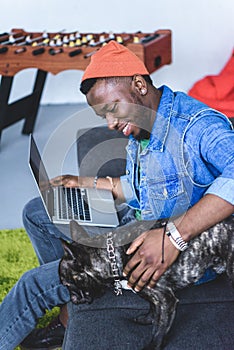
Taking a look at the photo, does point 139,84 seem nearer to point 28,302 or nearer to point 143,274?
point 143,274

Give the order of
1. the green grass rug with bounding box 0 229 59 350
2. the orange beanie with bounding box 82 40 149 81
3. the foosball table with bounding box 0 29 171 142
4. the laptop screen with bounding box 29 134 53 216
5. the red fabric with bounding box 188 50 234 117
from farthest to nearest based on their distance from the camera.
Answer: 1. the red fabric with bounding box 188 50 234 117
2. the foosball table with bounding box 0 29 171 142
3. the green grass rug with bounding box 0 229 59 350
4. the laptop screen with bounding box 29 134 53 216
5. the orange beanie with bounding box 82 40 149 81

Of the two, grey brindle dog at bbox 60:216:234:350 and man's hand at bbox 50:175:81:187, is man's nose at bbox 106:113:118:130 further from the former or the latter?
man's hand at bbox 50:175:81:187

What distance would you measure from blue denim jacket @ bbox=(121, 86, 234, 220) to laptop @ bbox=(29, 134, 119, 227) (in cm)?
21

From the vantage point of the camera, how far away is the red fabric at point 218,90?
387 cm

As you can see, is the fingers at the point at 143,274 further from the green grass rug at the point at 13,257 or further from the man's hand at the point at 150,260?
the green grass rug at the point at 13,257

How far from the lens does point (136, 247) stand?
1.46m

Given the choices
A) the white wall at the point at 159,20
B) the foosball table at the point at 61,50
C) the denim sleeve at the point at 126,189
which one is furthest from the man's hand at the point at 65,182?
the white wall at the point at 159,20

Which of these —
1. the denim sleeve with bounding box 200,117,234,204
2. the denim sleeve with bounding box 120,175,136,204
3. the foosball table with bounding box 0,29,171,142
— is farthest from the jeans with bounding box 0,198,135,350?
the foosball table with bounding box 0,29,171,142

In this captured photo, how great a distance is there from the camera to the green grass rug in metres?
2.41

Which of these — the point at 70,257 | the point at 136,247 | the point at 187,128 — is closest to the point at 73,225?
the point at 70,257

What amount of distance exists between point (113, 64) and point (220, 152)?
1.19 ft

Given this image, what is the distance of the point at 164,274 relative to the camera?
57.4 inches

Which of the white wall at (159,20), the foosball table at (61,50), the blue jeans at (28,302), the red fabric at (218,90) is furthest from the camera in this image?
the white wall at (159,20)

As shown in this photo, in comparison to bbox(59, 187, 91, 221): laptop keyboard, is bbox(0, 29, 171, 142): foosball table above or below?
above
